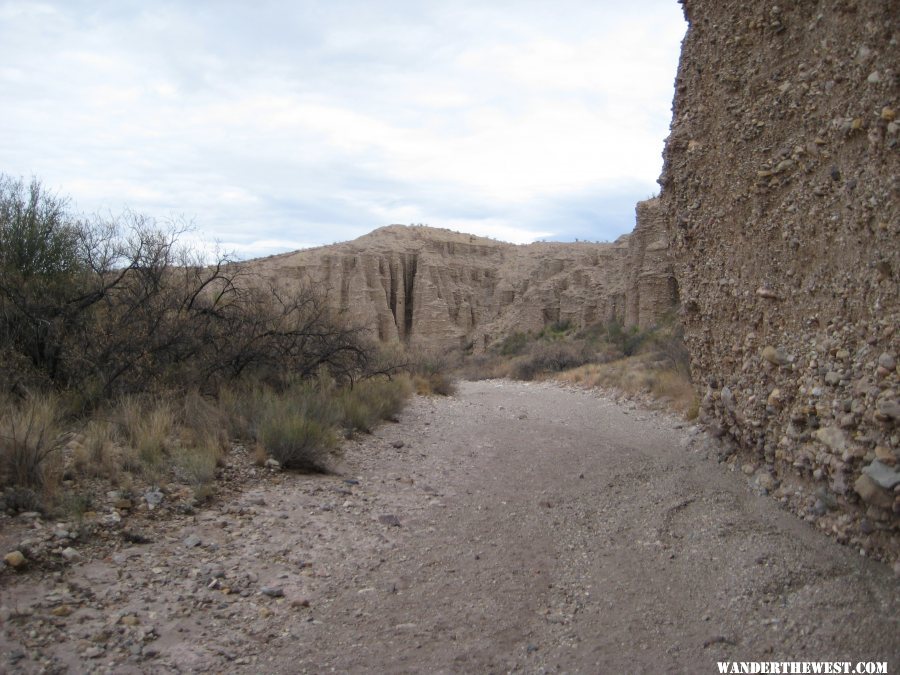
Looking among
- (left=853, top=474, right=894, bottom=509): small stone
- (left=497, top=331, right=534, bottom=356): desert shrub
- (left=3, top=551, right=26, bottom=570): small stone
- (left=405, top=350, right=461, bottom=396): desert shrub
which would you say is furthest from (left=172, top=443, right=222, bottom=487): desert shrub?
(left=497, top=331, right=534, bottom=356): desert shrub

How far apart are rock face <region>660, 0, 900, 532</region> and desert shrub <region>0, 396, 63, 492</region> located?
610 centimetres

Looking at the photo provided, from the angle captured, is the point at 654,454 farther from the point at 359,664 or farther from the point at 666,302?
the point at 666,302

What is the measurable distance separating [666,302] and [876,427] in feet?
93.1

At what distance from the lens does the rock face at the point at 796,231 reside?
4.23m

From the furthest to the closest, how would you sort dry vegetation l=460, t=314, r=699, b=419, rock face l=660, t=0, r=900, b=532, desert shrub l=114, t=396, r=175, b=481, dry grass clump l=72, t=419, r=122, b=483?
dry vegetation l=460, t=314, r=699, b=419
desert shrub l=114, t=396, r=175, b=481
dry grass clump l=72, t=419, r=122, b=483
rock face l=660, t=0, r=900, b=532

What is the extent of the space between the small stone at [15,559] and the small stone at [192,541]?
3.81 ft

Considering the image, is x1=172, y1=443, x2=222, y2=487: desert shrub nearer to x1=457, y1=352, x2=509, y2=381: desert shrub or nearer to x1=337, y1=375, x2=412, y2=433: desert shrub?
x1=337, y1=375, x2=412, y2=433: desert shrub

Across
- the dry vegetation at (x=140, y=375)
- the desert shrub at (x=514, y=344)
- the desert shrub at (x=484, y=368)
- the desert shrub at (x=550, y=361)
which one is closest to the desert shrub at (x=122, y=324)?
the dry vegetation at (x=140, y=375)

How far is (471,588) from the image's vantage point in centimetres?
474

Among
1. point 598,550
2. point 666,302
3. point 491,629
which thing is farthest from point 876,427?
point 666,302

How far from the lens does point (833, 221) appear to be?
16.0 feet

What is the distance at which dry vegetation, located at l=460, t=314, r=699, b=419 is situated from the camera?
14625 mm

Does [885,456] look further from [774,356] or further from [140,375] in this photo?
[140,375]

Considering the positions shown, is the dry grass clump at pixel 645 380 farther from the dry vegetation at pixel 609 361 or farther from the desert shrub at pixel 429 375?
the desert shrub at pixel 429 375
